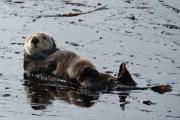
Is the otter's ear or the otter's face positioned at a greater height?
the otter's face

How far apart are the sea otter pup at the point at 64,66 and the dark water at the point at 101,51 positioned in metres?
0.22

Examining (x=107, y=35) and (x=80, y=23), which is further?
(x=80, y=23)

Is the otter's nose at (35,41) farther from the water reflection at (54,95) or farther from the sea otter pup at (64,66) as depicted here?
the water reflection at (54,95)

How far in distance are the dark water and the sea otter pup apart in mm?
217

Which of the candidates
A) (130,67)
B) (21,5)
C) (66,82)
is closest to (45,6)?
(21,5)

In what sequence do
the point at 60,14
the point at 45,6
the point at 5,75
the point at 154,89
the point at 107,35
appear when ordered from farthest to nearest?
the point at 45,6 < the point at 60,14 < the point at 107,35 < the point at 5,75 < the point at 154,89

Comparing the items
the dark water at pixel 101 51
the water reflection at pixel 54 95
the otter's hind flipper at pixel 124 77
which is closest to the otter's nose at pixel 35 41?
the dark water at pixel 101 51

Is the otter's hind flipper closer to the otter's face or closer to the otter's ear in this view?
the otter's ear

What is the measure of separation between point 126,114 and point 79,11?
28.5 feet

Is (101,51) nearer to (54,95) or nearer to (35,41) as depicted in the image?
(35,41)

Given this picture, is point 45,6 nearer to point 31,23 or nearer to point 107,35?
point 31,23

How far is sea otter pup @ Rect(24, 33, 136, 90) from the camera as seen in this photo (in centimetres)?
915

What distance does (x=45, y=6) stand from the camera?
55.6 ft

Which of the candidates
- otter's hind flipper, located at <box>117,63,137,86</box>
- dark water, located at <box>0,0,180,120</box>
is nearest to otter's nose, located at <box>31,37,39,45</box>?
dark water, located at <box>0,0,180,120</box>
